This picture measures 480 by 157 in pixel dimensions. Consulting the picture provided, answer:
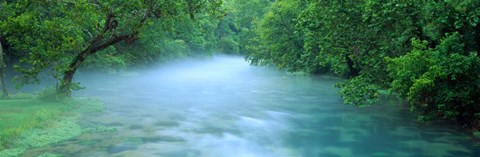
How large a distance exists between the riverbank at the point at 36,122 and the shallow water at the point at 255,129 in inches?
24.8

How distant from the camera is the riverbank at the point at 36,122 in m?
16.1

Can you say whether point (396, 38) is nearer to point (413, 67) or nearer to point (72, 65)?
point (413, 67)

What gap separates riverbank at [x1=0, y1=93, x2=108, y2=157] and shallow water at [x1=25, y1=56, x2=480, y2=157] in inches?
24.8

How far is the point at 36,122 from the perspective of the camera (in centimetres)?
1884

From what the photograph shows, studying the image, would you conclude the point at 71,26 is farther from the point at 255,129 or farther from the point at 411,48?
the point at 411,48

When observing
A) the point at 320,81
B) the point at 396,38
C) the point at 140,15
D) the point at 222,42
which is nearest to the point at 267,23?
the point at 320,81

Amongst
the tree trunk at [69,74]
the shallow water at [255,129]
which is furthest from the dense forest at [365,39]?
the shallow water at [255,129]

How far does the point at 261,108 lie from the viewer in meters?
28.4

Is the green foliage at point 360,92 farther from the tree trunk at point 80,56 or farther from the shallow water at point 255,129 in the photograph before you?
the tree trunk at point 80,56

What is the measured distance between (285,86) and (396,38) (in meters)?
22.8

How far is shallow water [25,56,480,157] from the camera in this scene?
1728cm

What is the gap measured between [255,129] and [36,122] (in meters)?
9.30

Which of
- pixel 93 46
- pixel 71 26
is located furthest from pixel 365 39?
pixel 71 26

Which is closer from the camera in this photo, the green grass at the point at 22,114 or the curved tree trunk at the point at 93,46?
the green grass at the point at 22,114
